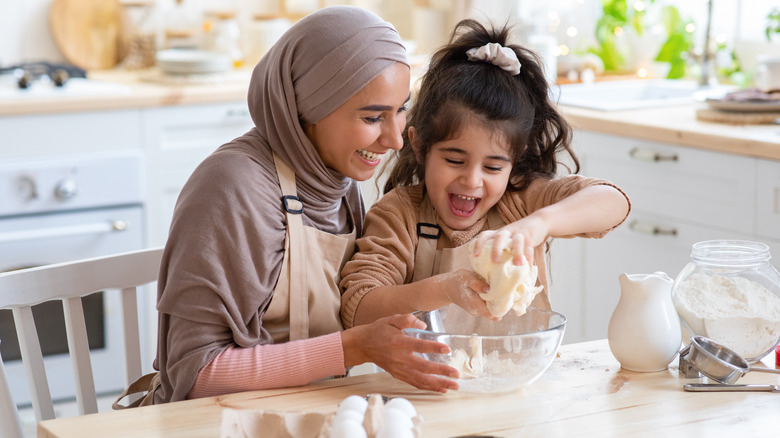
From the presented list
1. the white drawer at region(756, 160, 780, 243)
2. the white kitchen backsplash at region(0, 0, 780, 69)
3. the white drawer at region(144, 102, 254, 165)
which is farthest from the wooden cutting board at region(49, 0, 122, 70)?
the white drawer at region(756, 160, 780, 243)

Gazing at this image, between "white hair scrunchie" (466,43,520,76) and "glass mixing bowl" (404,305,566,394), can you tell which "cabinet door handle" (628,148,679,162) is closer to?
"white hair scrunchie" (466,43,520,76)

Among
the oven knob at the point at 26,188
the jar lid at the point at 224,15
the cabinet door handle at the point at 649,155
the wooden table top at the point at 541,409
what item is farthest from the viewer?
the jar lid at the point at 224,15

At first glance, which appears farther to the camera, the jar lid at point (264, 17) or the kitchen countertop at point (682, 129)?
the jar lid at point (264, 17)

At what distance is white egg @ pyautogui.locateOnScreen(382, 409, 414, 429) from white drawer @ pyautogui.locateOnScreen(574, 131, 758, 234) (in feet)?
5.24

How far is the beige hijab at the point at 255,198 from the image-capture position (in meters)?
1.26

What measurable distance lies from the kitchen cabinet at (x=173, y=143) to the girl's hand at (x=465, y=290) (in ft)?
6.35

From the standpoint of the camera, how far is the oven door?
9.20 feet

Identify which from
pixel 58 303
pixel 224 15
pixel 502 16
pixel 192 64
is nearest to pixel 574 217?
pixel 58 303

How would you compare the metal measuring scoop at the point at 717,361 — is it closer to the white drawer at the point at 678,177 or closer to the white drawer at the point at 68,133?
the white drawer at the point at 678,177

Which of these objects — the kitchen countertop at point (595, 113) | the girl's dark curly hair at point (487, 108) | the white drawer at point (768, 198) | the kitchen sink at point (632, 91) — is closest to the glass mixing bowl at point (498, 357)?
the girl's dark curly hair at point (487, 108)

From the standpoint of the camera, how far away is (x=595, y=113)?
2.68 meters

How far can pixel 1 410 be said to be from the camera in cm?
131

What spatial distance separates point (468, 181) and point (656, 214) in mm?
1249

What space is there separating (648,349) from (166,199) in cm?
215
